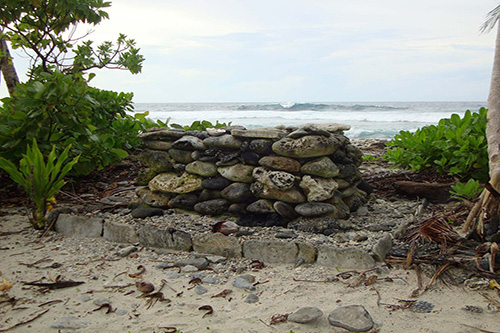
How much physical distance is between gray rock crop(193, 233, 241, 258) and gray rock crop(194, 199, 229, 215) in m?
0.65

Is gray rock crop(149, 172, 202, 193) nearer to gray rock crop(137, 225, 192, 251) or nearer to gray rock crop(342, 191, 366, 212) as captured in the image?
gray rock crop(137, 225, 192, 251)

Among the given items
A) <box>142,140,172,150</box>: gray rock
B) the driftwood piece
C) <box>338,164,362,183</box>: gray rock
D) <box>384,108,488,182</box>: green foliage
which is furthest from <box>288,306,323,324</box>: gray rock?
<box>384,108,488,182</box>: green foliage

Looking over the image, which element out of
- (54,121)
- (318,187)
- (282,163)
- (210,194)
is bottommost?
(210,194)

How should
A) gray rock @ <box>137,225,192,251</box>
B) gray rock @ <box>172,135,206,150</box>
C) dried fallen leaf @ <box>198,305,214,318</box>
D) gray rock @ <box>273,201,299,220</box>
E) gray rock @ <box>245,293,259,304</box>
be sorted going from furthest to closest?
gray rock @ <box>172,135,206,150</box> < gray rock @ <box>273,201,299,220</box> < gray rock @ <box>137,225,192,251</box> < gray rock @ <box>245,293,259,304</box> < dried fallen leaf @ <box>198,305,214,318</box>

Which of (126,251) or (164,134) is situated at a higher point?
(164,134)

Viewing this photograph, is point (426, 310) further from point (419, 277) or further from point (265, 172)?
point (265, 172)

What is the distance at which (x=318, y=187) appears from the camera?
370 centimetres

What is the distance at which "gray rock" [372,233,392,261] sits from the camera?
2936 mm

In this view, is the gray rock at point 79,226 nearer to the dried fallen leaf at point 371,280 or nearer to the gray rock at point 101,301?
the gray rock at point 101,301

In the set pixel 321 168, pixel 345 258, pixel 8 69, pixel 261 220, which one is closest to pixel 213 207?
pixel 261 220

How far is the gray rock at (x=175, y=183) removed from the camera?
4160 mm

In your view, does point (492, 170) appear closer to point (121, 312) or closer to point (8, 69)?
point (121, 312)

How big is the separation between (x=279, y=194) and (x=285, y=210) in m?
0.17

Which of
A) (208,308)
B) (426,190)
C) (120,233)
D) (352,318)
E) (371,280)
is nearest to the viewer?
(352,318)
